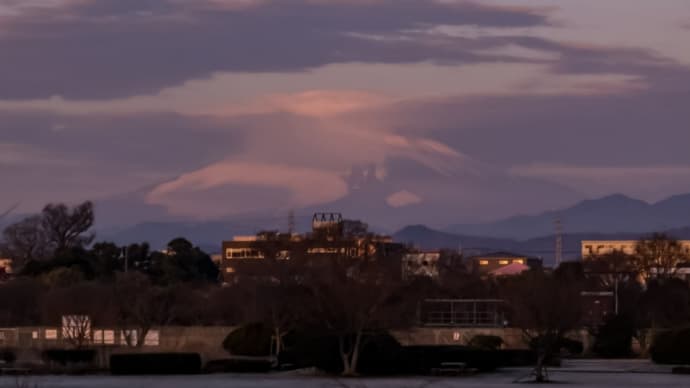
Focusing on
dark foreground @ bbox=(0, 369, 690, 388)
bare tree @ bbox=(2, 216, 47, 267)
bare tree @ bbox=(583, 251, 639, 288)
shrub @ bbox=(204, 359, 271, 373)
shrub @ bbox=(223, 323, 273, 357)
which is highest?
bare tree @ bbox=(2, 216, 47, 267)

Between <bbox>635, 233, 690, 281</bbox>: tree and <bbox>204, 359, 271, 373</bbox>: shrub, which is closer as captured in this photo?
<bbox>204, 359, 271, 373</bbox>: shrub

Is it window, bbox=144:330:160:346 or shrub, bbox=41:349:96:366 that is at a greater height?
window, bbox=144:330:160:346

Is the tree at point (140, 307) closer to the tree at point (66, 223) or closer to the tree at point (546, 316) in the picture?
the tree at point (546, 316)

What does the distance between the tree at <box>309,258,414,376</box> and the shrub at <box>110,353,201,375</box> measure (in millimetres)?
5857

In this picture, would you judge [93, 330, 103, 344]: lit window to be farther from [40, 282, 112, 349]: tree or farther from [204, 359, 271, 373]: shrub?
[204, 359, 271, 373]: shrub

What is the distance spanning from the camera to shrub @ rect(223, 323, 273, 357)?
73.9 m

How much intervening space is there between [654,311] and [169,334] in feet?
108

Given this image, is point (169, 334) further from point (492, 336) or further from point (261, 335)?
point (492, 336)

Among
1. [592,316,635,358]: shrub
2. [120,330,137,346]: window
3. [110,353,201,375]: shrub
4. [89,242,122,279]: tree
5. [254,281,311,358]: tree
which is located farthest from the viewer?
[89,242,122,279]: tree

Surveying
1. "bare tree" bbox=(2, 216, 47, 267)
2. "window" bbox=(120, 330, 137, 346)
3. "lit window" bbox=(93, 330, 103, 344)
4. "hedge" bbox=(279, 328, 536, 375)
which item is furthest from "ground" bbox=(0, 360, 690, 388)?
"bare tree" bbox=(2, 216, 47, 267)

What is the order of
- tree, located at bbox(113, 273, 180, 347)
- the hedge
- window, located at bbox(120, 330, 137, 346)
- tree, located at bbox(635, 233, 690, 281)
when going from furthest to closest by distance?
tree, located at bbox(635, 233, 690, 281), tree, located at bbox(113, 273, 180, 347), window, located at bbox(120, 330, 137, 346), the hedge

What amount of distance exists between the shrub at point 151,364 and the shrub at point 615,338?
87.9ft

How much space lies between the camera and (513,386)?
172ft

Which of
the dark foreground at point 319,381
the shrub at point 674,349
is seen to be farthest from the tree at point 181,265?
the dark foreground at point 319,381
